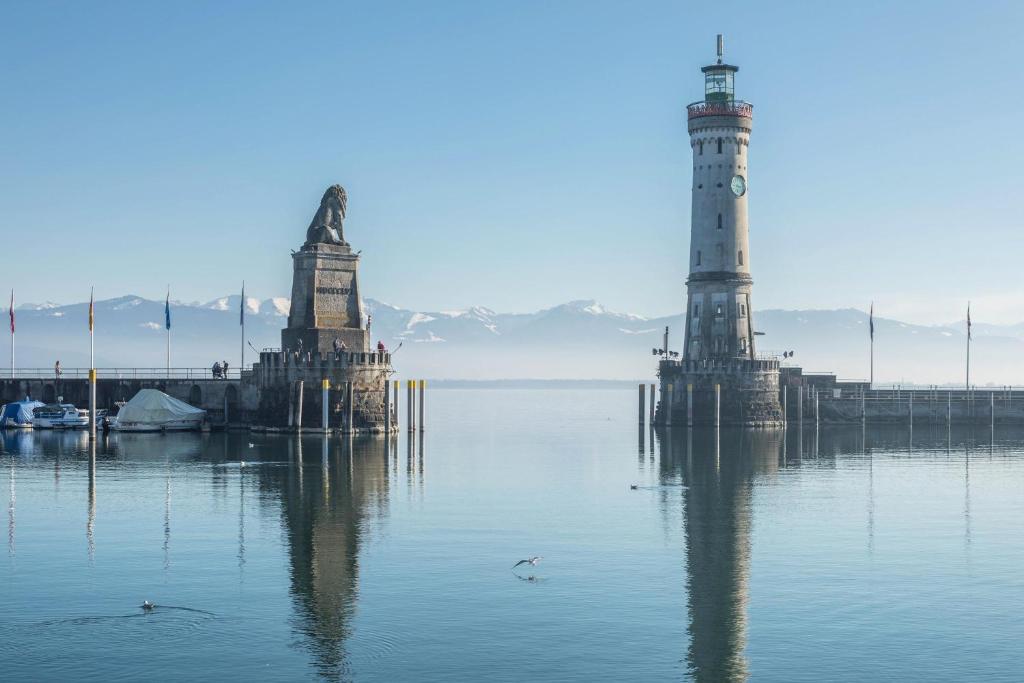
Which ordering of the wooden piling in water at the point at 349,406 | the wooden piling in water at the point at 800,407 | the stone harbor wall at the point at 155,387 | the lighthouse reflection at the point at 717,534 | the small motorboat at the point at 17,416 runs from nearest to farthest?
the lighthouse reflection at the point at 717,534, the wooden piling in water at the point at 349,406, the stone harbor wall at the point at 155,387, the small motorboat at the point at 17,416, the wooden piling in water at the point at 800,407

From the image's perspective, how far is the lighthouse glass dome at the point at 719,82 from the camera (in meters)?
113

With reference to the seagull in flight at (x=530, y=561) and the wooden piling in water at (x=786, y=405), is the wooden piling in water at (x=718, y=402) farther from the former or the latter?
the seagull in flight at (x=530, y=561)

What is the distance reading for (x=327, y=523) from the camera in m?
53.6

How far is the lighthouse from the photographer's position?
112250mm

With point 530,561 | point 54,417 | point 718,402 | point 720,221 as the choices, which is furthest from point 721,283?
point 530,561

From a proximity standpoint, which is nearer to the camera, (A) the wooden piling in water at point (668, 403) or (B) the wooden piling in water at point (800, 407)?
(A) the wooden piling in water at point (668, 403)

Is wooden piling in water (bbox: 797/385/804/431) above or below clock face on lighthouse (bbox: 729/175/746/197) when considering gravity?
below

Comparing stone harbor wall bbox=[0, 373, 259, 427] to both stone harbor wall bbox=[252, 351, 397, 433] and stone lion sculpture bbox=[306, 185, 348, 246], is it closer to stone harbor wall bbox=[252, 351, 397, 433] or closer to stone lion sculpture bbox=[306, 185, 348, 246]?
stone harbor wall bbox=[252, 351, 397, 433]

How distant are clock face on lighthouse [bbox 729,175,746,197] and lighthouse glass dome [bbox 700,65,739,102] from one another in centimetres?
720

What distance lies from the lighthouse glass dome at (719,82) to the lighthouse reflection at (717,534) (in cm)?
3119

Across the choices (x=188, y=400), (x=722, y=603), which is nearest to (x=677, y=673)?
(x=722, y=603)

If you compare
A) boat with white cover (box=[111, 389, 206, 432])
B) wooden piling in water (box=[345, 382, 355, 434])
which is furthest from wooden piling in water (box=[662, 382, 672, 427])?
boat with white cover (box=[111, 389, 206, 432])

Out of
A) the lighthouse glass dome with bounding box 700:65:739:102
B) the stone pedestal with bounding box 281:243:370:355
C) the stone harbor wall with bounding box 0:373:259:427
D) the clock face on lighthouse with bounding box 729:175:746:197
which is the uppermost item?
the lighthouse glass dome with bounding box 700:65:739:102

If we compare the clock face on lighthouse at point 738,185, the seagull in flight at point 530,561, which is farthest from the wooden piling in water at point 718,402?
the seagull in flight at point 530,561
